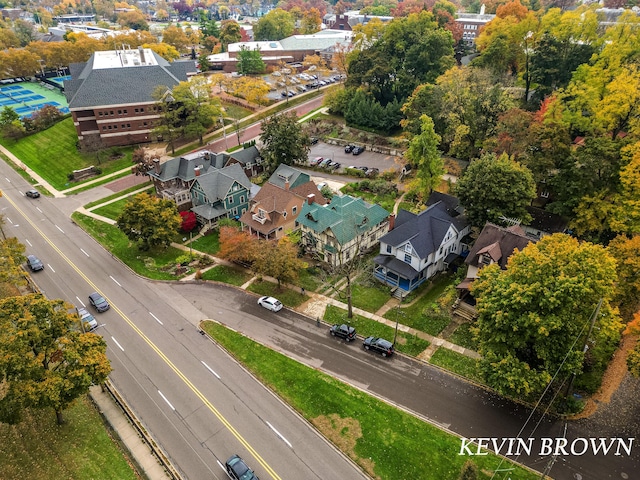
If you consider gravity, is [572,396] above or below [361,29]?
below

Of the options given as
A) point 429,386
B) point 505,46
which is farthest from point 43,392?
point 505,46

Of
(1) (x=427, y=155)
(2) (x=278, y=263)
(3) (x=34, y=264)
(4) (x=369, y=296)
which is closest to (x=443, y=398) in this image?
(4) (x=369, y=296)

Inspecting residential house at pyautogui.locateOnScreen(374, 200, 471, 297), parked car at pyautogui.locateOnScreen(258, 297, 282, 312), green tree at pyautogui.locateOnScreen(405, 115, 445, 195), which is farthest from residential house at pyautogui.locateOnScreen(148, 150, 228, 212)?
residential house at pyautogui.locateOnScreen(374, 200, 471, 297)

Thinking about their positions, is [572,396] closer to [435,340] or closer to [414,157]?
[435,340]

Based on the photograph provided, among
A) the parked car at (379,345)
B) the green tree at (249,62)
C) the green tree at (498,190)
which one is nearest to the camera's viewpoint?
the parked car at (379,345)

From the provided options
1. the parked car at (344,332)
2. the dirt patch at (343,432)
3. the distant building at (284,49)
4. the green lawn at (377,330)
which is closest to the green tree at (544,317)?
the green lawn at (377,330)

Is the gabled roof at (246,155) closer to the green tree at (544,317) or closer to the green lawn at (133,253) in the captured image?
the green lawn at (133,253)

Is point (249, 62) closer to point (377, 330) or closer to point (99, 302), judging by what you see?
point (99, 302)

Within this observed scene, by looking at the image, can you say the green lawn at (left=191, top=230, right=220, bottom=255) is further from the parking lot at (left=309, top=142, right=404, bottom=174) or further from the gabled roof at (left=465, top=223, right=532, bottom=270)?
the gabled roof at (left=465, top=223, right=532, bottom=270)
